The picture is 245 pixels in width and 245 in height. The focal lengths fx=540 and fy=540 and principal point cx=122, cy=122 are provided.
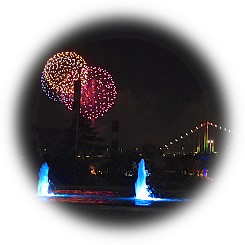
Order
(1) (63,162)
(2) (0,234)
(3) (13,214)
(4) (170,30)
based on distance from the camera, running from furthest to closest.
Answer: (1) (63,162) < (4) (170,30) < (3) (13,214) < (2) (0,234)

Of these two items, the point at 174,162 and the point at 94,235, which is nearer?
the point at 94,235

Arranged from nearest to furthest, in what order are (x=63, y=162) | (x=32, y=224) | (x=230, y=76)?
(x=32, y=224) < (x=230, y=76) < (x=63, y=162)

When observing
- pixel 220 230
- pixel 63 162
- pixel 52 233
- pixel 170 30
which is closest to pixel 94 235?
pixel 52 233

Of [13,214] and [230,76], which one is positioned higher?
[230,76]

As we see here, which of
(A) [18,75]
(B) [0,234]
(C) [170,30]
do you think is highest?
(C) [170,30]

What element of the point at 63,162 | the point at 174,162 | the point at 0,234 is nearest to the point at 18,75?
the point at 0,234

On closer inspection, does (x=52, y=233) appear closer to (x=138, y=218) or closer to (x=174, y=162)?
(x=138, y=218)

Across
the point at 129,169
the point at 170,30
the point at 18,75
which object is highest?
the point at 170,30

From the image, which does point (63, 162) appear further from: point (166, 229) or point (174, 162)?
point (166, 229)

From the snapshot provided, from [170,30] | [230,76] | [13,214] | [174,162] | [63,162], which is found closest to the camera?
[13,214]
